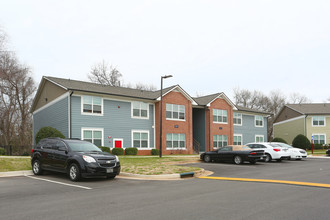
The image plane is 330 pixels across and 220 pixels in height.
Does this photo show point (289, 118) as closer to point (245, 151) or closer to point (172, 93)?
point (172, 93)

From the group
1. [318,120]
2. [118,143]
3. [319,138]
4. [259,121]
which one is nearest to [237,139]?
[259,121]

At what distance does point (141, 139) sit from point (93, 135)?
550 cm

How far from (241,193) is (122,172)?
6949mm

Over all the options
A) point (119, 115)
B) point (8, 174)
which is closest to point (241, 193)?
point (8, 174)

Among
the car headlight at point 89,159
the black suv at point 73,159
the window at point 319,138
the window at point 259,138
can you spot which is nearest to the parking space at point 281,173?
the black suv at point 73,159

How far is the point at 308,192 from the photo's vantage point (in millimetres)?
8930

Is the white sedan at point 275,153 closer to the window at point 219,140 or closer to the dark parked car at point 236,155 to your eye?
the dark parked car at point 236,155

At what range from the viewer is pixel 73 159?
481 inches

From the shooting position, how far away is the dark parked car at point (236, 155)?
19.6 m

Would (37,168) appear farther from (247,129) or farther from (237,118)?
(247,129)

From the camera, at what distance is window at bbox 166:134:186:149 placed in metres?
32.5

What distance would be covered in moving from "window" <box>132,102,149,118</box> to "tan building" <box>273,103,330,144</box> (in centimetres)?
2892

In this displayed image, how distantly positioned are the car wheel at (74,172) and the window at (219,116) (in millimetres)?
27359

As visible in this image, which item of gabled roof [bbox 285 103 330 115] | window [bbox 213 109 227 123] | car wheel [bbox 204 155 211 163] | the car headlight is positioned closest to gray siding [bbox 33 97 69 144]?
car wheel [bbox 204 155 211 163]
